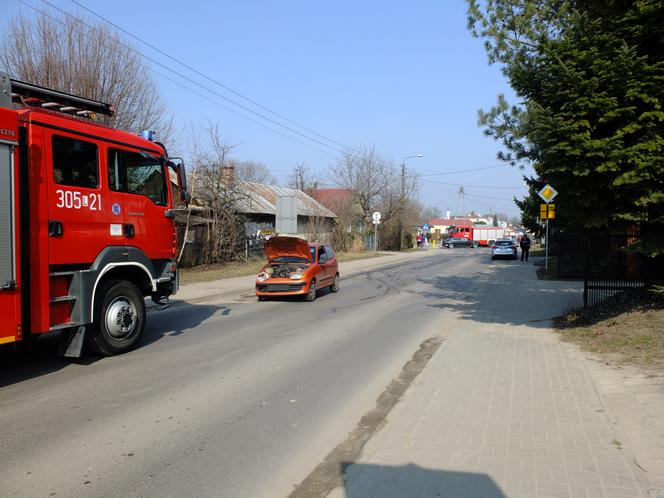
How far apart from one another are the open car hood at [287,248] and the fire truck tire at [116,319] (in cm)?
710

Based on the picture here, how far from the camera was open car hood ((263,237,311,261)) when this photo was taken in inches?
600

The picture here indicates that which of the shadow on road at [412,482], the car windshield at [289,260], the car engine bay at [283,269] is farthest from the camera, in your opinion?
the car windshield at [289,260]

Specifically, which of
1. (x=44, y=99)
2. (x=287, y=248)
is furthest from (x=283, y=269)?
(x=44, y=99)

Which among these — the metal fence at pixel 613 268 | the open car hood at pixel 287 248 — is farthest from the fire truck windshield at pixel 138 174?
the metal fence at pixel 613 268

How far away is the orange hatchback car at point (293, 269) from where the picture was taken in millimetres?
14562

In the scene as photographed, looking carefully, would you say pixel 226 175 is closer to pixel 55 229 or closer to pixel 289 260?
pixel 289 260

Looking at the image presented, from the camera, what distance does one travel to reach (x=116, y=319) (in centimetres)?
784

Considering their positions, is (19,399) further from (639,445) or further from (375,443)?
(639,445)

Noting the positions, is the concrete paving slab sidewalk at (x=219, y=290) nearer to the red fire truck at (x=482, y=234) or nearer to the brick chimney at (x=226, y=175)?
the brick chimney at (x=226, y=175)

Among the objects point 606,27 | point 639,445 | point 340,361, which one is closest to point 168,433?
point 340,361

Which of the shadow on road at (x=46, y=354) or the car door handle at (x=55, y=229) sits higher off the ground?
the car door handle at (x=55, y=229)

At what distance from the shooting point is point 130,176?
8.16 m

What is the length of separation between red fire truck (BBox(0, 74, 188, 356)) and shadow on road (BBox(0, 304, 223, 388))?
0.38 meters

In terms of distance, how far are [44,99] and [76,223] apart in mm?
1834
